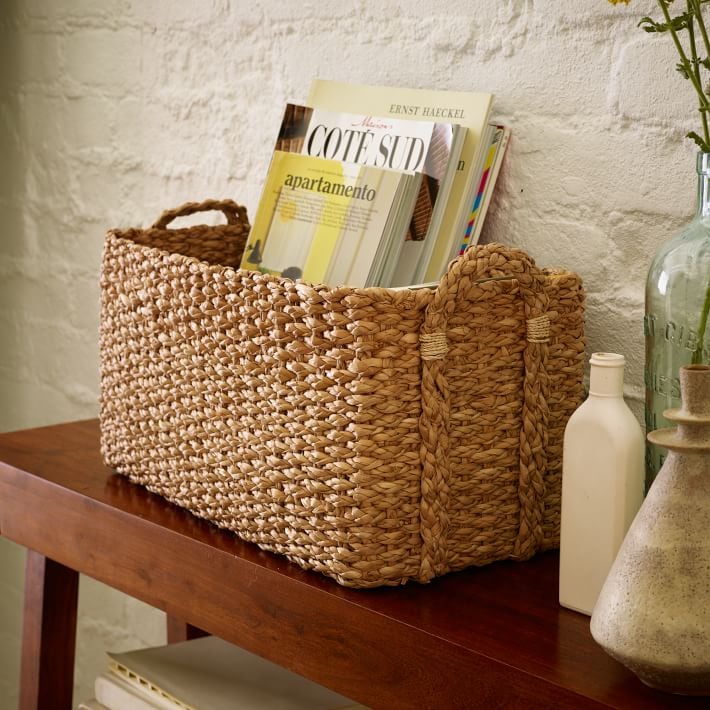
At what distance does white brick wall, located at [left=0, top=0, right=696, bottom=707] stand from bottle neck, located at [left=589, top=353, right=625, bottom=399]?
A: 0.21 metres

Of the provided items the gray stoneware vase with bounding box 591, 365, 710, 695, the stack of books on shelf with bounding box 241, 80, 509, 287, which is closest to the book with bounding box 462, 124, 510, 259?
the stack of books on shelf with bounding box 241, 80, 509, 287

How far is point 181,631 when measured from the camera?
1366mm

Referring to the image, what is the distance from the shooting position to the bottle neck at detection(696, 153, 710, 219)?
0.81 m

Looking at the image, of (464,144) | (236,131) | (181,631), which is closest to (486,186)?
(464,144)

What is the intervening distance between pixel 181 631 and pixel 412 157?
69 cm

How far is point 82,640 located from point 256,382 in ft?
3.47

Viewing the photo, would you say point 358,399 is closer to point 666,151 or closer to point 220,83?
point 666,151

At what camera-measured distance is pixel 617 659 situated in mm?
700

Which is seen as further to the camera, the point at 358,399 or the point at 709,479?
the point at 358,399

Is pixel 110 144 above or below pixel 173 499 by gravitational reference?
above

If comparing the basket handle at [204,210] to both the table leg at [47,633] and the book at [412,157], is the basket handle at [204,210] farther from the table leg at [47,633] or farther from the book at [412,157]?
the table leg at [47,633]

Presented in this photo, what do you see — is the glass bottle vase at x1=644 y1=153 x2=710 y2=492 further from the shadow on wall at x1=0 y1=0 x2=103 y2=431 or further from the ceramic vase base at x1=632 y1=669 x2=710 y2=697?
the shadow on wall at x1=0 y1=0 x2=103 y2=431

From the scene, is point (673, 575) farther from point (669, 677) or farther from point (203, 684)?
point (203, 684)

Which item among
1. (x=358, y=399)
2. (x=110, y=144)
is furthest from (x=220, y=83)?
(x=358, y=399)
